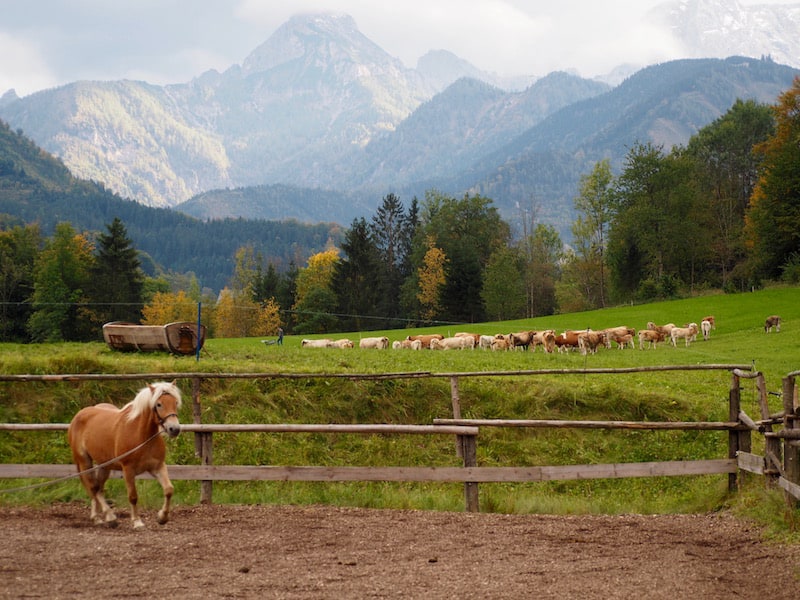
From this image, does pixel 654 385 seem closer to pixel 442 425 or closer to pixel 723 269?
pixel 442 425

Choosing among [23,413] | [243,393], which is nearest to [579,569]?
[243,393]

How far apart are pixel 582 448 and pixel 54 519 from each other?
1146 cm

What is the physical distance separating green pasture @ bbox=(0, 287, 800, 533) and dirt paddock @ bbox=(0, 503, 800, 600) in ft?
4.10

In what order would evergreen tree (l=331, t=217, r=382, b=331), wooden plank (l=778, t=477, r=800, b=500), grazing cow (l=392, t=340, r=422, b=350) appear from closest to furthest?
wooden plank (l=778, t=477, r=800, b=500) → grazing cow (l=392, t=340, r=422, b=350) → evergreen tree (l=331, t=217, r=382, b=331)

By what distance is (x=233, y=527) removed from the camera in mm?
10266

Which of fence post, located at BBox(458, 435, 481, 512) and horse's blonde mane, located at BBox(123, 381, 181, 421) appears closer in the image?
horse's blonde mane, located at BBox(123, 381, 181, 421)

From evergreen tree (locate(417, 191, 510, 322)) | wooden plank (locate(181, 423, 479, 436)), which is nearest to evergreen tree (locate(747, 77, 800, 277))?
evergreen tree (locate(417, 191, 510, 322))

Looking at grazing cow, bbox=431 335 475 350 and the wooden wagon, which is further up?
the wooden wagon

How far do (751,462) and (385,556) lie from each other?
5.90m

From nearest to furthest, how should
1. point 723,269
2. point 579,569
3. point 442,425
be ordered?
point 579,569 → point 442,425 → point 723,269

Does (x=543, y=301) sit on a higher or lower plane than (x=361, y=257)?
lower

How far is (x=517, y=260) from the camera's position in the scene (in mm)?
97000

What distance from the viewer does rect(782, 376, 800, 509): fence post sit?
10305mm

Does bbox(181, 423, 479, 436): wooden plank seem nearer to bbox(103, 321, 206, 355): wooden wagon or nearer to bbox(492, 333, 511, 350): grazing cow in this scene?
bbox(103, 321, 206, 355): wooden wagon
